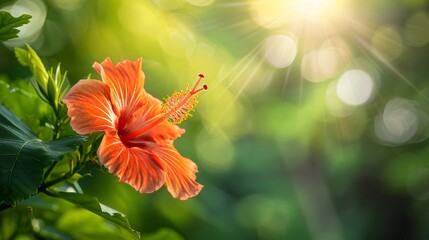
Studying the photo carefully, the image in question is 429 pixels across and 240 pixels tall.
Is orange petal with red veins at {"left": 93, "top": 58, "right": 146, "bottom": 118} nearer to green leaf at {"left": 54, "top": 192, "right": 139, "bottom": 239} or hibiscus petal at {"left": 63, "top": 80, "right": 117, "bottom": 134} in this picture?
hibiscus petal at {"left": 63, "top": 80, "right": 117, "bottom": 134}

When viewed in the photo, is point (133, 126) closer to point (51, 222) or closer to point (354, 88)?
point (51, 222)

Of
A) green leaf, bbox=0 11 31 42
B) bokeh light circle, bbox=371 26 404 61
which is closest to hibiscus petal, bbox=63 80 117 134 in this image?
green leaf, bbox=0 11 31 42

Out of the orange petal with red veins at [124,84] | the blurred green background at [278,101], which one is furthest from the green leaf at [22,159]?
the blurred green background at [278,101]

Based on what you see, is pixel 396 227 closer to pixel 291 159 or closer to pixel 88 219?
pixel 291 159

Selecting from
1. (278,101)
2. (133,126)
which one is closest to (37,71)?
(133,126)

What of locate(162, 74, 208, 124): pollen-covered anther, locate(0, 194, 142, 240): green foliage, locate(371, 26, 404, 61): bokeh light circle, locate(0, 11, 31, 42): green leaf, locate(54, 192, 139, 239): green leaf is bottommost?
locate(0, 194, 142, 240): green foliage

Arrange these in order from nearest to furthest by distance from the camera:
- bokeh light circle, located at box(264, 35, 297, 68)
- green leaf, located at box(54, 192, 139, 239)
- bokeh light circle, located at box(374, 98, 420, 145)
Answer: green leaf, located at box(54, 192, 139, 239)
bokeh light circle, located at box(264, 35, 297, 68)
bokeh light circle, located at box(374, 98, 420, 145)
